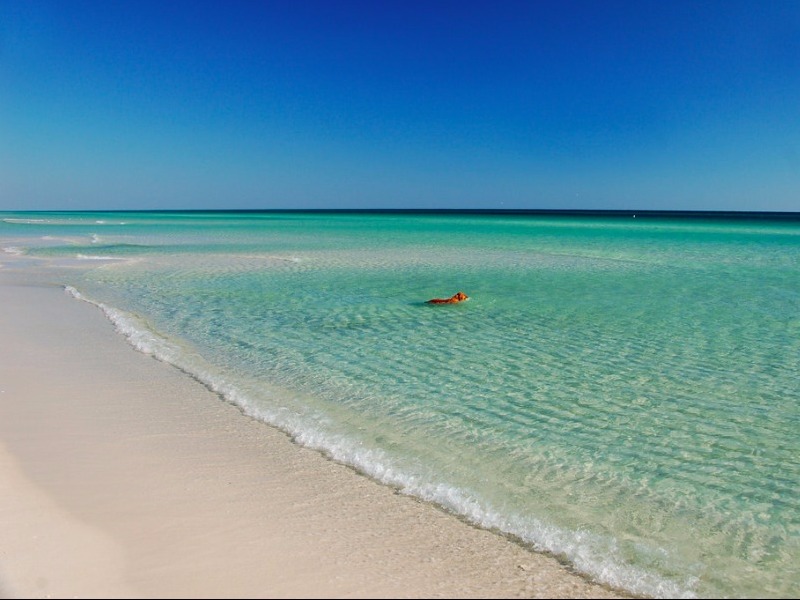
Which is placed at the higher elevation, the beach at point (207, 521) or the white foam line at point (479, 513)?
the beach at point (207, 521)

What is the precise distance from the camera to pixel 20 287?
13.9 m

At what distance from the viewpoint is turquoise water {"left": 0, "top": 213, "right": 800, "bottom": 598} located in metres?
3.63

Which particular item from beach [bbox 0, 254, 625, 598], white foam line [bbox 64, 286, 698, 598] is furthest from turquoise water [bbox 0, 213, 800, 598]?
beach [bbox 0, 254, 625, 598]

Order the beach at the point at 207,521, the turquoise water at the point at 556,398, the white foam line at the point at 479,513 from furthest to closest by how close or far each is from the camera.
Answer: the turquoise water at the point at 556,398, the white foam line at the point at 479,513, the beach at the point at 207,521

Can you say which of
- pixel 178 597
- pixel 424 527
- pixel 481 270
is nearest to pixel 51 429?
pixel 178 597

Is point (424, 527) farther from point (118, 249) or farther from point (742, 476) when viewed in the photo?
point (118, 249)

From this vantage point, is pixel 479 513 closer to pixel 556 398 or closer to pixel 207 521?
pixel 207 521

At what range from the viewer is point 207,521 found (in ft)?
11.6

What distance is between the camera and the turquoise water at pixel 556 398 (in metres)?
3.63

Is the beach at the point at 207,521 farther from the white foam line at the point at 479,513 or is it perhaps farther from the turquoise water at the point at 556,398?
the turquoise water at the point at 556,398

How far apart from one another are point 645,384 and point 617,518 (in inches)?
118

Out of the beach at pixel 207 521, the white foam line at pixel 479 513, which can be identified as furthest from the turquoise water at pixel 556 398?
the beach at pixel 207 521

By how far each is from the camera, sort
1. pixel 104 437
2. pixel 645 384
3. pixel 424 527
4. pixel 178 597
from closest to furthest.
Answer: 1. pixel 178 597
2. pixel 424 527
3. pixel 104 437
4. pixel 645 384

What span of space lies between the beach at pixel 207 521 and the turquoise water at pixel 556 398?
0.31 m
